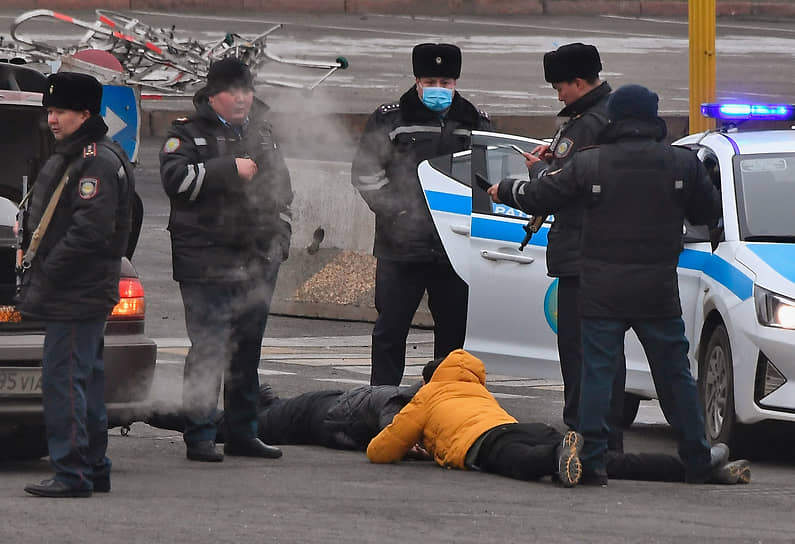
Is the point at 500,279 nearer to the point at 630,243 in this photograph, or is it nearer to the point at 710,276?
the point at 710,276

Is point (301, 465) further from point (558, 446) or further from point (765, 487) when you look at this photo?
point (765, 487)

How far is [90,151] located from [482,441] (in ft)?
6.91

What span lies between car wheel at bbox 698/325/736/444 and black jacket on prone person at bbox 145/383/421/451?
58.3 inches

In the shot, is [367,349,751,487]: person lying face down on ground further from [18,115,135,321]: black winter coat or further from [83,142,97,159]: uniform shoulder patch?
[83,142,97,159]: uniform shoulder patch

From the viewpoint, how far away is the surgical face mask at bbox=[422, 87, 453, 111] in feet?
32.1

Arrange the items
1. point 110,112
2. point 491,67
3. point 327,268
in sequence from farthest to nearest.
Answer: point 491,67 < point 327,268 < point 110,112

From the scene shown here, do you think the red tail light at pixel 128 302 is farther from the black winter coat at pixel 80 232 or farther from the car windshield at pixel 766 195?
the car windshield at pixel 766 195

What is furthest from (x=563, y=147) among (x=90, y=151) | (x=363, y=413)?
(x=90, y=151)

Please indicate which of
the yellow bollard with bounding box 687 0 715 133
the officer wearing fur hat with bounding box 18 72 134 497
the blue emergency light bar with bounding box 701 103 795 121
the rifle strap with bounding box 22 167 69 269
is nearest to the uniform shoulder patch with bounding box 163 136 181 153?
the officer wearing fur hat with bounding box 18 72 134 497

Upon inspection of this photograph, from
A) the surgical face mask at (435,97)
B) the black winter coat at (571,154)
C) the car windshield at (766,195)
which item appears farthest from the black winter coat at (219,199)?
the car windshield at (766,195)

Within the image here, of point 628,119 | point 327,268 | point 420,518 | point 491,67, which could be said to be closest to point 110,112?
point 327,268

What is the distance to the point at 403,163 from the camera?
389 inches

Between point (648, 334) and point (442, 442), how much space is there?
105 centimetres

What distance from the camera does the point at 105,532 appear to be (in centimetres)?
671
